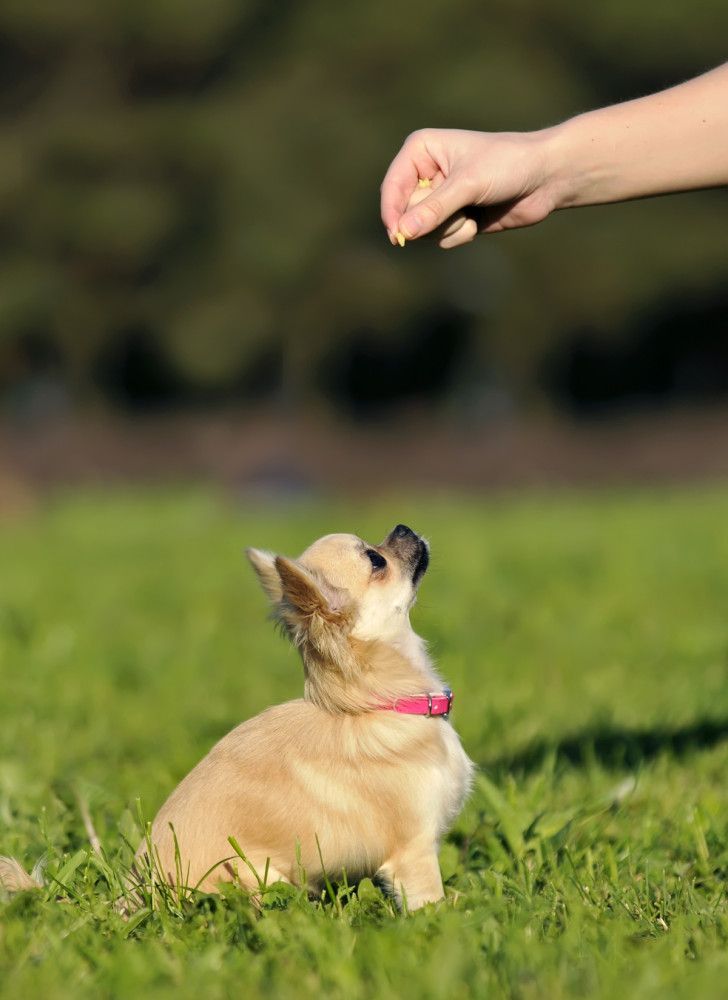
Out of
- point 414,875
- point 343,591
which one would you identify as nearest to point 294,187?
point 343,591

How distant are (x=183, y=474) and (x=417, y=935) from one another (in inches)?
1054

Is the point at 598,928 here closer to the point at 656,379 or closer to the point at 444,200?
the point at 444,200

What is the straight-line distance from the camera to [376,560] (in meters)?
3.24

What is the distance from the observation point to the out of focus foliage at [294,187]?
24.6 m

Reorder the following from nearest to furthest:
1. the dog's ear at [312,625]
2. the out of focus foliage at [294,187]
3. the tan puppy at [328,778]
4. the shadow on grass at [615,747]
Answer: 1. the tan puppy at [328,778]
2. the dog's ear at [312,625]
3. the shadow on grass at [615,747]
4. the out of focus foliage at [294,187]

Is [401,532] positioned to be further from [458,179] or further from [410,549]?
[458,179]

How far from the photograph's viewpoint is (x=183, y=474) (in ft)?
94.1

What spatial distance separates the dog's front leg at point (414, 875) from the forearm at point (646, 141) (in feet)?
5.48

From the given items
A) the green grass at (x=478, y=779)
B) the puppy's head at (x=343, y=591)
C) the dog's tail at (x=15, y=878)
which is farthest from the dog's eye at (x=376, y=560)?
the dog's tail at (x=15, y=878)

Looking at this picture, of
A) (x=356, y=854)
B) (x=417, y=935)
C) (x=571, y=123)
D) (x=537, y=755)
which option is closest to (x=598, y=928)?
(x=417, y=935)

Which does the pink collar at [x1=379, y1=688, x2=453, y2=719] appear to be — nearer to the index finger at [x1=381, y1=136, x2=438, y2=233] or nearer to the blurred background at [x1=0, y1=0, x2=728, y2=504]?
the index finger at [x1=381, y1=136, x2=438, y2=233]

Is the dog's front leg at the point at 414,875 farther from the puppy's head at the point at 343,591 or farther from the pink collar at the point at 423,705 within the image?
the puppy's head at the point at 343,591

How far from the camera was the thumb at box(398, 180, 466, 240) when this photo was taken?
2725 millimetres

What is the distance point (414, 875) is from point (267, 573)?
0.79 metres
